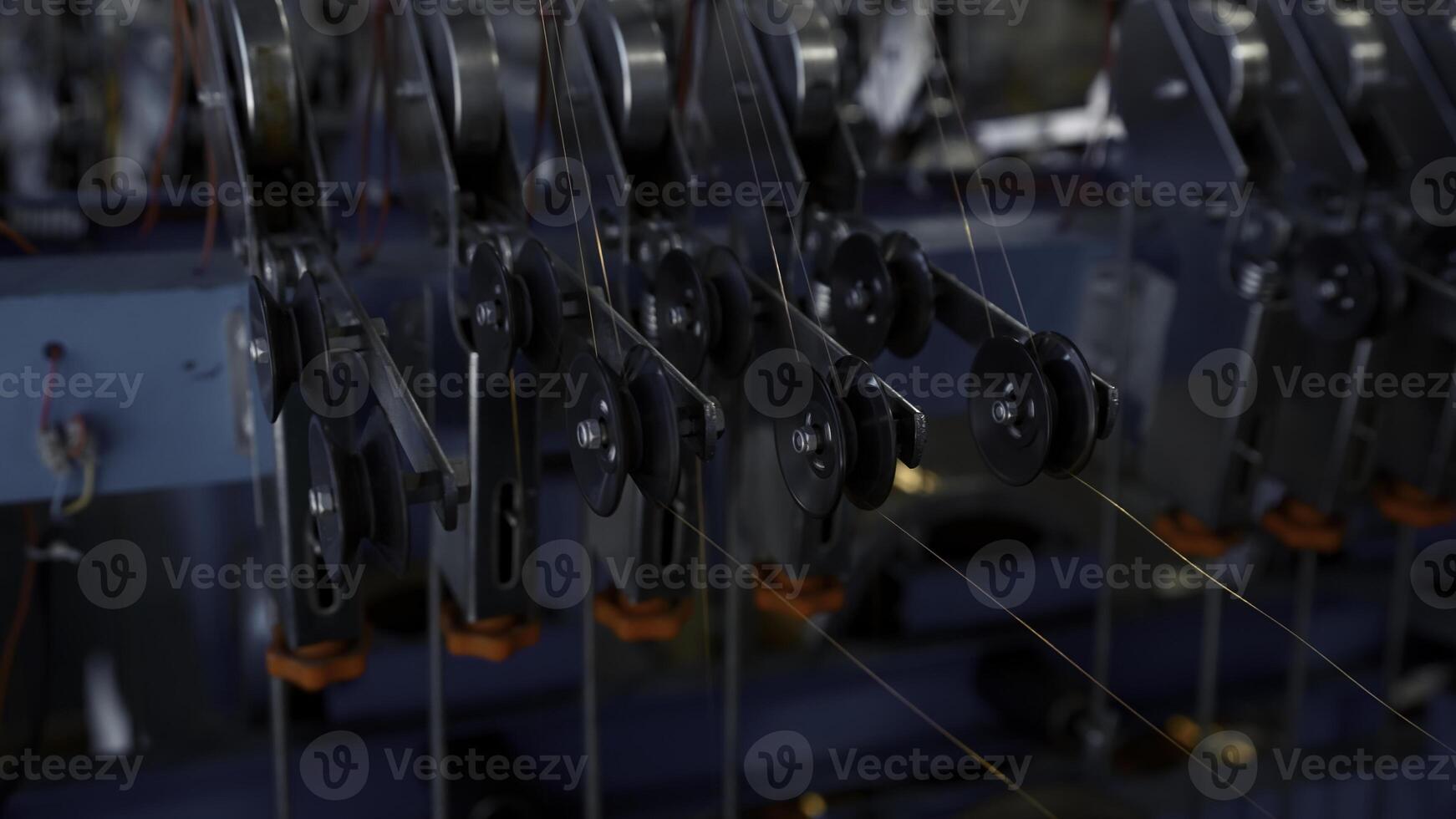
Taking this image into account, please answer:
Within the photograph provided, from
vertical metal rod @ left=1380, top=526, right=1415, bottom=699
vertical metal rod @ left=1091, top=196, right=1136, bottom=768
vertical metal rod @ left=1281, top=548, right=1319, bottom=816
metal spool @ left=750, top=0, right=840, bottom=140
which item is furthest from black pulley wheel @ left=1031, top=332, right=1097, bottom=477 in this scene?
vertical metal rod @ left=1380, top=526, right=1415, bottom=699

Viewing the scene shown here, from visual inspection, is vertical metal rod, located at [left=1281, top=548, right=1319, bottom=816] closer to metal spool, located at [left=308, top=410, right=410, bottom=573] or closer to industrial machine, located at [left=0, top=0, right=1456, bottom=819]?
industrial machine, located at [left=0, top=0, right=1456, bottom=819]

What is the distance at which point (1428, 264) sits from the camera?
132 cm

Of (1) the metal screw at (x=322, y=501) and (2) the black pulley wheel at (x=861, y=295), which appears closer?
(1) the metal screw at (x=322, y=501)

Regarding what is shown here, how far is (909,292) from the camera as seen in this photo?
3.15 ft

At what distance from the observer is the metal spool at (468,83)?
97 cm

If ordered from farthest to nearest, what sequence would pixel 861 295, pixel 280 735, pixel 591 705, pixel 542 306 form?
1. pixel 591 705
2. pixel 280 735
3. pixel 861 295
4. pixel 542 306

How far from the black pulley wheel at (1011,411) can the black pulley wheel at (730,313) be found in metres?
0.18

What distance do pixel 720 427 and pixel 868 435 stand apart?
9cm

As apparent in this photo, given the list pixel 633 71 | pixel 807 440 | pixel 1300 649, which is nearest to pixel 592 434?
pixel 807 440

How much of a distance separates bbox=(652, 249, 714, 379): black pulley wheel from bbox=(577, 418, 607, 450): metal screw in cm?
16

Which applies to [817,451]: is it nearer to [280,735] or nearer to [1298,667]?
[280,735]

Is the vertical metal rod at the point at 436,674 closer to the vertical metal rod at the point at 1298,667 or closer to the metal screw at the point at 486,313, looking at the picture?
the metal screw at the point at 486,313

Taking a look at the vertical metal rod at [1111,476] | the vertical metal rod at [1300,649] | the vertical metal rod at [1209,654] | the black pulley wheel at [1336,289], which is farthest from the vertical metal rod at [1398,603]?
the black pulley wheel at [1336,289]

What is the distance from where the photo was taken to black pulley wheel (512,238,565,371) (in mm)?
838
